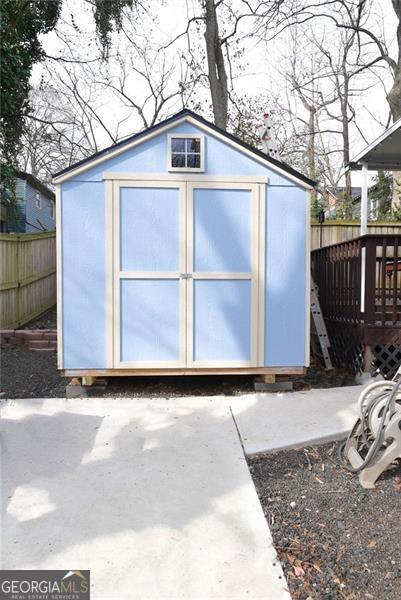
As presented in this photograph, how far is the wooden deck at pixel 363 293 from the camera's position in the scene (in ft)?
15.1

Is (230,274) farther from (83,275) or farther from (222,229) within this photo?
(83,275)

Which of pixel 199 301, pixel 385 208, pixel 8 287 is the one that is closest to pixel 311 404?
pixel 199 301

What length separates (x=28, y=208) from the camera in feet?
49.8

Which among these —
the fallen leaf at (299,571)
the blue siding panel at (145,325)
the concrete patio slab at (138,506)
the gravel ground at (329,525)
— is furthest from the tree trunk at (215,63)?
A: the fallen leaf at (299,571)

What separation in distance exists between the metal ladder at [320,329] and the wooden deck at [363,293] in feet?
0.50

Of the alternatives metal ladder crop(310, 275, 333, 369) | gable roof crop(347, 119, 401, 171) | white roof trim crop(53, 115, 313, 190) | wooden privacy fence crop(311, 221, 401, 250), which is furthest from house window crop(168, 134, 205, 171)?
wooden privacy fence crop(311, 221, 401, 250)

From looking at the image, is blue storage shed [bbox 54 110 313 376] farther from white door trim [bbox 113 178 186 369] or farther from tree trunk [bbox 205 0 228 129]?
tree trunk [bbox 205 0 228 129]

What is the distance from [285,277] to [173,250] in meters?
1.12

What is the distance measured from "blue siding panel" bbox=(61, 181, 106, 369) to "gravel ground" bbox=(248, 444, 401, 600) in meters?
2.04

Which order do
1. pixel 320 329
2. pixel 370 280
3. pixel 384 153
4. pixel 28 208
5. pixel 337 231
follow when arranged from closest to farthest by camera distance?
pixel 370 280, pixel 320 329, pixel 384 153, pixel 337 231, pixel 28 208

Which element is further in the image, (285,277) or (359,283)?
(359,283)

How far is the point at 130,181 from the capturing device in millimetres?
4336


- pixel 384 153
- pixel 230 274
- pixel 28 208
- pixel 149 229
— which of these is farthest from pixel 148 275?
pixel 28 208

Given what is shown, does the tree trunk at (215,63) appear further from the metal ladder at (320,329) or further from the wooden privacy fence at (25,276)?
the metal ladder at (320,329)
